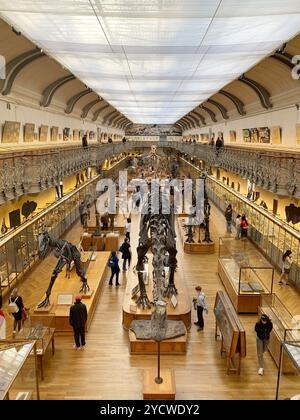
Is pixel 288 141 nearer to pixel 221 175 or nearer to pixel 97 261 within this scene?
pixel 97 261

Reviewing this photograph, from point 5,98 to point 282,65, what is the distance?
9.21 m

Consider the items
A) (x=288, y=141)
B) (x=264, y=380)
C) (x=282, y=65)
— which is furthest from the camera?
(x=288, y=141)

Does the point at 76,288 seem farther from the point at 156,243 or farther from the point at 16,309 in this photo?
the point at 156,243

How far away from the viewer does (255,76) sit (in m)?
15.0

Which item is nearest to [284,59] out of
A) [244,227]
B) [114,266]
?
[244,227]

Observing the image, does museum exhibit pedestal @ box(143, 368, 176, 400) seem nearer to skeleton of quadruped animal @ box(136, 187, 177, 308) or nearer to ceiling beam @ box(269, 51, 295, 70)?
skeleton of quadruped animal @ box(136, 187, 177, 308)

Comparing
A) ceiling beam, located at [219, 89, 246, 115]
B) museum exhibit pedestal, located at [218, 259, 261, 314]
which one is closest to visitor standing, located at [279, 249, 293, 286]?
museum exhibit pedestal, located at [218, 259, 261, 314]

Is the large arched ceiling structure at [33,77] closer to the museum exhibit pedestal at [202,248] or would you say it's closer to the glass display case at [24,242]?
the glass display case at [24,242]

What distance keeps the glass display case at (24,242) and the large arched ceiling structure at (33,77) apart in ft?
14.1

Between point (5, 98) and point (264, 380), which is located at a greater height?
point (5, 98)

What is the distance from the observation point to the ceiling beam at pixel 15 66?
1148 centimetres

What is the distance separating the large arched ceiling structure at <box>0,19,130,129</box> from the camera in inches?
416

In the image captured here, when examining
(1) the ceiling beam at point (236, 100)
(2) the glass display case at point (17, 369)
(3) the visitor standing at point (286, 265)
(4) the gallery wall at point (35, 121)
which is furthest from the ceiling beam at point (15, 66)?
(1) the ceiling beam at point (236, 100)
